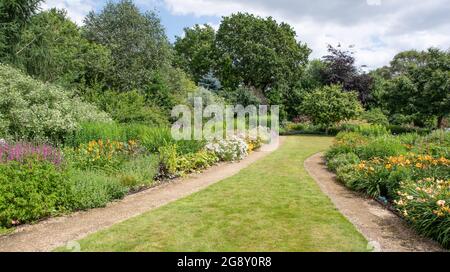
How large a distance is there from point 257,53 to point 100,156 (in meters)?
26.0

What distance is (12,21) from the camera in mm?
13914

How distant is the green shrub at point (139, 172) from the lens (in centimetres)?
789

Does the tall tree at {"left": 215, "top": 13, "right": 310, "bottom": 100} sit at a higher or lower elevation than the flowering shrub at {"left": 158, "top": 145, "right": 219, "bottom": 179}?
higher

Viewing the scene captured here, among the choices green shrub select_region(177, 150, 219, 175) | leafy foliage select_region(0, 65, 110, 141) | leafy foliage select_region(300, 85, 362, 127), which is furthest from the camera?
leafy foliage select_region(300, 85, 362, 127)

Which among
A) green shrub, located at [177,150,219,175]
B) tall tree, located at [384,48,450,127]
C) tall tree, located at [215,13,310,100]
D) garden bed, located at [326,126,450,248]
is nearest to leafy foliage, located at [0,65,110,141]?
green shrub, located at [177,150,219,175]

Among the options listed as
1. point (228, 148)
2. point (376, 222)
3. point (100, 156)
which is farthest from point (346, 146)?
point (100, 156)

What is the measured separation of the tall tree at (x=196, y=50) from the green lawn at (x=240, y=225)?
2938 centimetres

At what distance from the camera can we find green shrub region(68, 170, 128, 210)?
252 inches

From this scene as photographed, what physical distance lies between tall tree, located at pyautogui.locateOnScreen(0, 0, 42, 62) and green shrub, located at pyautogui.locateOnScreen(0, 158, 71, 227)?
31.7 feet

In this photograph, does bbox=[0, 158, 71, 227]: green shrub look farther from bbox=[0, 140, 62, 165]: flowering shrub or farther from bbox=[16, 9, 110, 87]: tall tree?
bbox=[16, 9, 110, 87]: tall tree

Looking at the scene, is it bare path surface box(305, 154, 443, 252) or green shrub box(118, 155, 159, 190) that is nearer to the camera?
bare path surface box(305, 154, 443, 252)

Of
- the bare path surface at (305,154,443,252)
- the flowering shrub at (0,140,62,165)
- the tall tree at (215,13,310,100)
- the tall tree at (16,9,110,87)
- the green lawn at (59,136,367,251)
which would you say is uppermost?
the tall tree at (215,13,310,100)

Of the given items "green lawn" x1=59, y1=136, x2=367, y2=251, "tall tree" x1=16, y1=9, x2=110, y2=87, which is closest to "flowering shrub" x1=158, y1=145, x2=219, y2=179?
"green lawn" x1=59, y1=136, x2=367, y2=251

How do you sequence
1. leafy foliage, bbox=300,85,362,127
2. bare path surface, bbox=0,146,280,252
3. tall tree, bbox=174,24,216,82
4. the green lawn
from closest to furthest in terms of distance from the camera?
1. the green lawn
2. bare path surface, bbox=0,146,280,252
3. leafy foliage, bbox=300,85,362,127
4. tall tree, bbox=174,24,216,82
